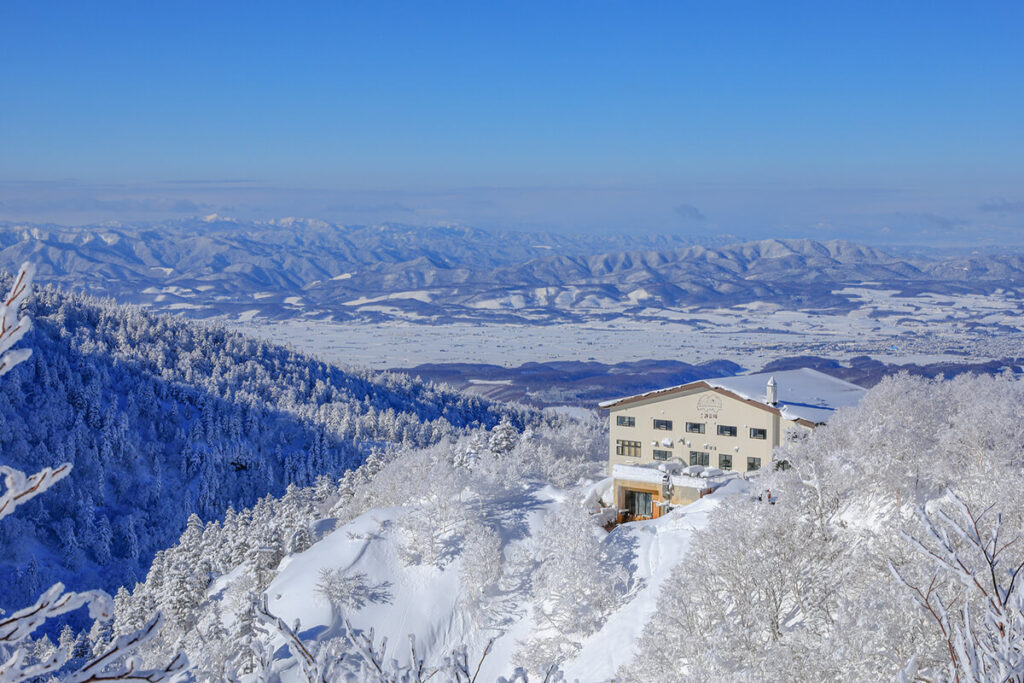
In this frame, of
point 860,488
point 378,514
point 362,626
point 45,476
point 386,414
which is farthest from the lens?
point 386,414

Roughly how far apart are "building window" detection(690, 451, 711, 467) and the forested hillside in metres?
A: 77.1

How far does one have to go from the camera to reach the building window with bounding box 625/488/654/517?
4319cm

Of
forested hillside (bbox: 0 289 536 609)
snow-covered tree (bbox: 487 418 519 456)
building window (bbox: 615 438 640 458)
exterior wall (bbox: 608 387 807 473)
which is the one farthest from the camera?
forested hillside (bbox: 0 289 536 609)

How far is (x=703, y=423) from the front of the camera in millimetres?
45625

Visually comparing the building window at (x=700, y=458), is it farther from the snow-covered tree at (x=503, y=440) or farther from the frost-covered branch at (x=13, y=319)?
the frost-covered branch at (x=13, y=319)

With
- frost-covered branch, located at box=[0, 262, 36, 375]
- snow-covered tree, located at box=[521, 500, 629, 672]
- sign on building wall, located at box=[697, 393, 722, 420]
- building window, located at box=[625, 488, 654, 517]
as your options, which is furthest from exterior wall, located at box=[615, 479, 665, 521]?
frost-covered branch, located at box=[0, 262, 36, 375]

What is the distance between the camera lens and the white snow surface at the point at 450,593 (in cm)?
3225

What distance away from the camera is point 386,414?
136 metres

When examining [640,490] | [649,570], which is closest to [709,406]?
[640,490]

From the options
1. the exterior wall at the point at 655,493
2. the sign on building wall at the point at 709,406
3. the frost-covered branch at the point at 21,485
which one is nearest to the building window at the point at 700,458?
the sign on building wall at the point at 709,406

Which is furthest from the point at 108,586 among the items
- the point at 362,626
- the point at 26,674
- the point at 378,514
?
the point at 26,674

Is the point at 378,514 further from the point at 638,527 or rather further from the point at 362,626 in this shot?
the point at 638,527

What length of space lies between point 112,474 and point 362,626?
94.5 m

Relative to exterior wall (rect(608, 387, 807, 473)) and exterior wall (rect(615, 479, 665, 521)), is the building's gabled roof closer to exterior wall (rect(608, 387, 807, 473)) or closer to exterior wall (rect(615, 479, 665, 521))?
exterior wall (rect(608, 387, 807, 473))
